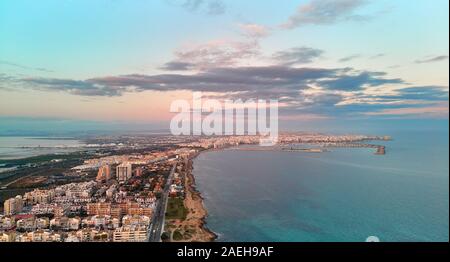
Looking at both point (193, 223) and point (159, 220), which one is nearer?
point (159, 220)

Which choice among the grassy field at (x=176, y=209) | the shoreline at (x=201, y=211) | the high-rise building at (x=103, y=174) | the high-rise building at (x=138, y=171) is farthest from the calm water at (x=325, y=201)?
the high-rise building at (x=103, y=174)

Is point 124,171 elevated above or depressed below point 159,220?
above

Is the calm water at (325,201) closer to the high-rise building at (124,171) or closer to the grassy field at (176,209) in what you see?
the grassy field at (176,209)

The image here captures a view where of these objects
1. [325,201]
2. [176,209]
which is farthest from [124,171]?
[325,201]

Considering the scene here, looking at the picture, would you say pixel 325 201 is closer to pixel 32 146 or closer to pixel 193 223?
pixel 193 223
